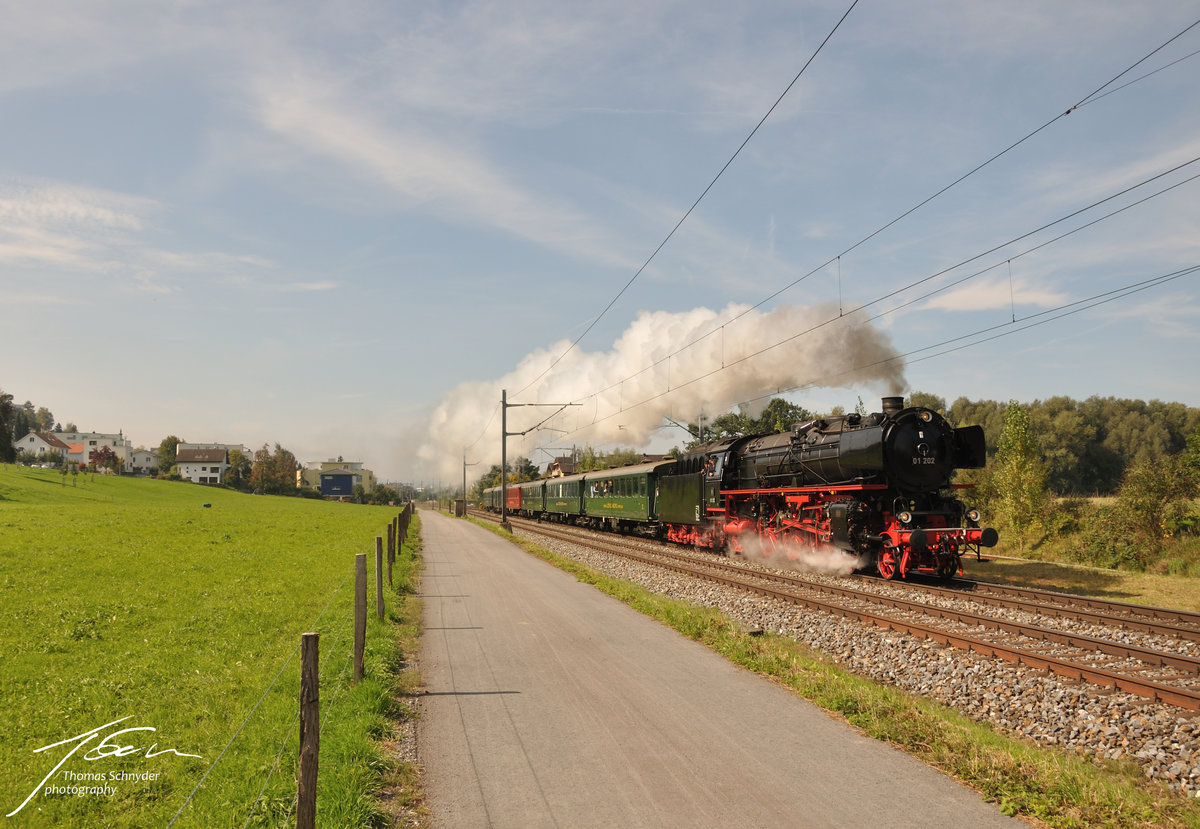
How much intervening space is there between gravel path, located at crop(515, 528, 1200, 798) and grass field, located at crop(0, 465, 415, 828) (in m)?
6.33

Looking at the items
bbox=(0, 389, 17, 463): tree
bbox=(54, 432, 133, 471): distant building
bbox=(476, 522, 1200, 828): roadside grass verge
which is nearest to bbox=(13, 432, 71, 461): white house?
bbox=(54, 432, 133, 471): distant building

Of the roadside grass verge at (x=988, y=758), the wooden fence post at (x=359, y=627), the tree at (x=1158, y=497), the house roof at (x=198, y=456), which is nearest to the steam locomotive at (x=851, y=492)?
the tree at (x=1158, y=497)

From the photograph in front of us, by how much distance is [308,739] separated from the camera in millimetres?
4484

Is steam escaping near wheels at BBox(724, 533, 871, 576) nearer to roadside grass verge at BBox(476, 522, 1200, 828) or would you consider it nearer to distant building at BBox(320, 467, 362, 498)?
roadside grass verge at BBox(476, 522, 1200, 828)

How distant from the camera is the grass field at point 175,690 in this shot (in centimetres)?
556

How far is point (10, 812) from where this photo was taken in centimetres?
538

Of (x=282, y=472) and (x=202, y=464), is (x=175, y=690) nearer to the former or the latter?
(x=282, y=472)

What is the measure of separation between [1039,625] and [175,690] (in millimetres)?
12541

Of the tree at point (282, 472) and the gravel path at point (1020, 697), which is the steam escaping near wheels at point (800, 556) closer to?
the gravel path at point (1020, 697)

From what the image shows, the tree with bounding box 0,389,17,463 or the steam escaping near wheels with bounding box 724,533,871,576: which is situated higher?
the tree with bounding box 0,389,17,463

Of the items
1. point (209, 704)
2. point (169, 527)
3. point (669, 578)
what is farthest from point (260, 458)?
point (209, 704)

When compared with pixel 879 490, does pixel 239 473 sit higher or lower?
higher

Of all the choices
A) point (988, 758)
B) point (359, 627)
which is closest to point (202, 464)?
point (359, 627)

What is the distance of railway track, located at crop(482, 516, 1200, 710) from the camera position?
9016 millimetres
